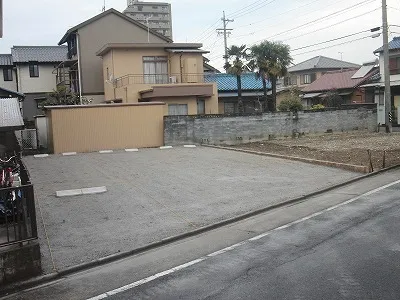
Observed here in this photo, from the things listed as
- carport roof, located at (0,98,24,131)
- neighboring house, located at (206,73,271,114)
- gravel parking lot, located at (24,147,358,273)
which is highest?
neighboring house, located at (206,73,271,114)

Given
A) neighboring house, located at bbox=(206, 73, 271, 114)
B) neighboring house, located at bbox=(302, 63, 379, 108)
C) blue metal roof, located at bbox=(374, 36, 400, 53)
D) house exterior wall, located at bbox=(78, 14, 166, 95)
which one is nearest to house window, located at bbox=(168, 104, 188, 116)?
house exterior wall, located at bbox=(78, 14, 166, 95)

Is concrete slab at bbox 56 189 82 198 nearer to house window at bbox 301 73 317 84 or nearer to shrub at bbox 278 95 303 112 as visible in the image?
shrub at bbox 278 95 303 112

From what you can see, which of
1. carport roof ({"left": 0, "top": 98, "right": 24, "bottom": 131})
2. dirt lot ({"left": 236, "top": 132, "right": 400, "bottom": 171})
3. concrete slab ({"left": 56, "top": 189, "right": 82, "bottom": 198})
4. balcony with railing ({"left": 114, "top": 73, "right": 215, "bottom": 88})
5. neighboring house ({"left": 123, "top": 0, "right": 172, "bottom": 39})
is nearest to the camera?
carport roof ({"left": 0, "top": 98, "right": 24, "bottom": 131})

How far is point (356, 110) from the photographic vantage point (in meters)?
33.2

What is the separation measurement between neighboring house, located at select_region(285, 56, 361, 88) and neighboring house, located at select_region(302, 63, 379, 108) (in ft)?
39.8

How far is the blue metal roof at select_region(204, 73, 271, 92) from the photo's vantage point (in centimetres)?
4219

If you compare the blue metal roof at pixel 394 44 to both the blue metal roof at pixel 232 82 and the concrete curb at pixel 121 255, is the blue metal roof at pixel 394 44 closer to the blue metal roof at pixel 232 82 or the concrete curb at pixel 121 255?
the blue metal roof at pixel 232 82

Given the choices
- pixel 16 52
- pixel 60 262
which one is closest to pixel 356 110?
pixel 60 262

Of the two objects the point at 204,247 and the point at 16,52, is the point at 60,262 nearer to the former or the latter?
the point at 204,247

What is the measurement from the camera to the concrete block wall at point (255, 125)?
26.2 m

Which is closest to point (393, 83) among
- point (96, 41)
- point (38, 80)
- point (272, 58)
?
point (272, 58)

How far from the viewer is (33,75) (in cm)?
4466

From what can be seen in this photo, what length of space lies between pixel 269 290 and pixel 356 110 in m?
30.1

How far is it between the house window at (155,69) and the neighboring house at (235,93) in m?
9.06
